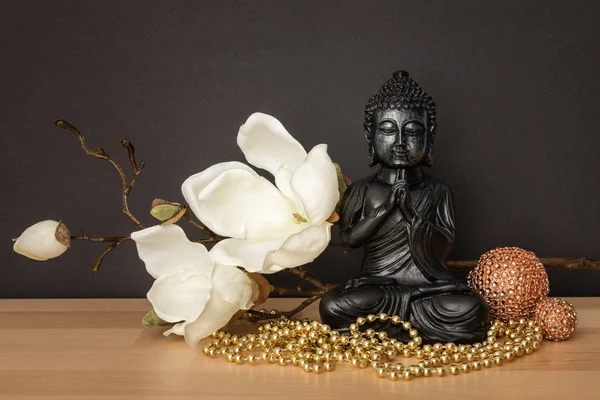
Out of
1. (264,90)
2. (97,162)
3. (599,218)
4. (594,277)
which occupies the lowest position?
(594,277)

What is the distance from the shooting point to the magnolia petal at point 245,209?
3.38 ft

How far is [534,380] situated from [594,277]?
0.58 meters

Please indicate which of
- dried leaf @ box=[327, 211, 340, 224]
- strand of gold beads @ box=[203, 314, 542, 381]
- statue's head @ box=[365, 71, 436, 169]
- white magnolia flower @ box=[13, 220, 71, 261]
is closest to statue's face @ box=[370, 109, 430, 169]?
statue's head @ box=[365, 71, 436, 169]

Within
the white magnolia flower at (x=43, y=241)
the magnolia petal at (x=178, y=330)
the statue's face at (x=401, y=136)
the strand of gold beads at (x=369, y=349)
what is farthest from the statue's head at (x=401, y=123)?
the white magnolia flower at (x=43, y=241)

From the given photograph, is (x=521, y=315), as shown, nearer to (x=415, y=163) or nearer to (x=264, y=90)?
(x=415, y=163)

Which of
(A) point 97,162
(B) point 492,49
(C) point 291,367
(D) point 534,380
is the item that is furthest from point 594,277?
(A) point 97,162

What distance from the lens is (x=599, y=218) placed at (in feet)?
4.50

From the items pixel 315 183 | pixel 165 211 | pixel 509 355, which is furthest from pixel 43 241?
pixel 509 355

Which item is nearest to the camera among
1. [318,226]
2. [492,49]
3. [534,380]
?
[534,380]

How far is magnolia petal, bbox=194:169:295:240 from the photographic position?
1.03 metres

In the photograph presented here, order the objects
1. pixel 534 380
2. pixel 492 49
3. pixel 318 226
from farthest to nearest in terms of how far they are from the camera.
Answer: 1. pixel 492 49
2. pixel 318 226
3. pixel 534 380

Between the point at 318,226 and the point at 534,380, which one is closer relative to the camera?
the point at 534,380

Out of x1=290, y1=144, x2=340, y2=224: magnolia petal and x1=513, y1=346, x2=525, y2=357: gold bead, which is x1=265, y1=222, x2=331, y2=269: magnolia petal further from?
x1=513, y1=346, x2=525, y2=357: gold bead

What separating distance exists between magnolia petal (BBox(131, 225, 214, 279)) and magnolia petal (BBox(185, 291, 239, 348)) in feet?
0.20
